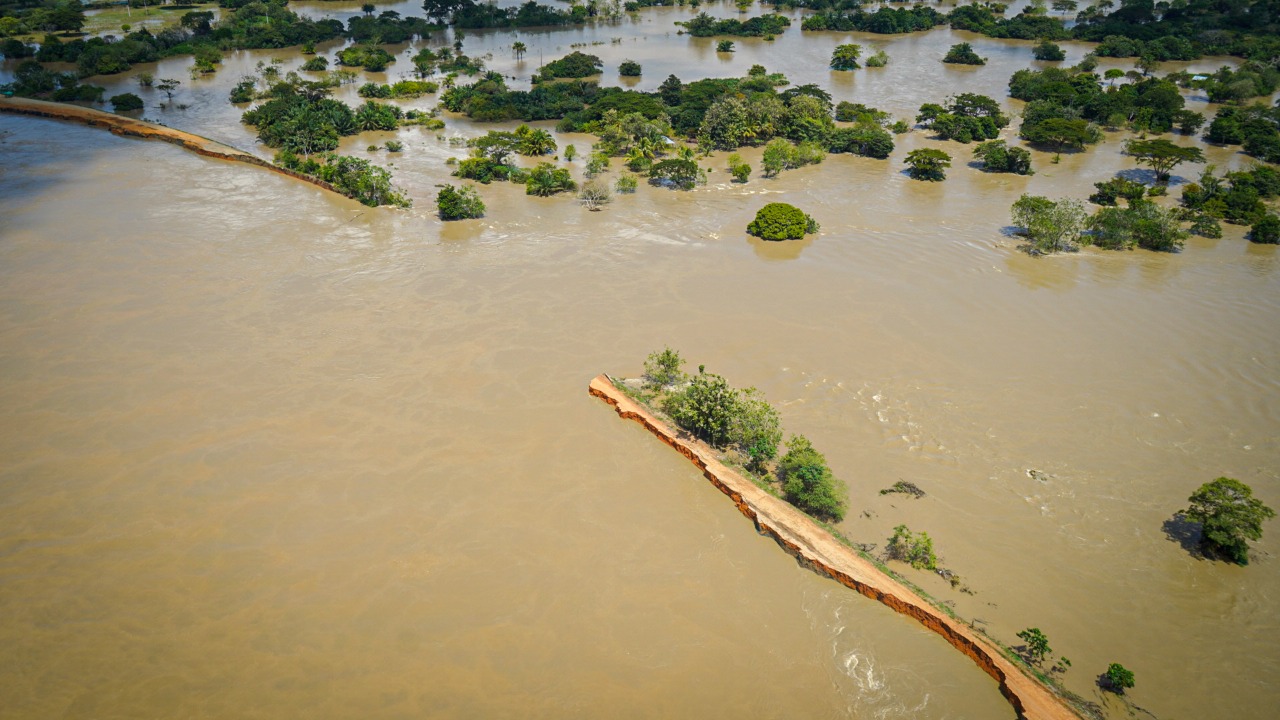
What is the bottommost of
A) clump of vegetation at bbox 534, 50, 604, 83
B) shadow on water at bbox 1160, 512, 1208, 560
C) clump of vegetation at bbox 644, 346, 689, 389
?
shadow on water at bbox 1160, 512, 1208, 560

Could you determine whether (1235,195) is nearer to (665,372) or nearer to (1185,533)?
(1185,533)

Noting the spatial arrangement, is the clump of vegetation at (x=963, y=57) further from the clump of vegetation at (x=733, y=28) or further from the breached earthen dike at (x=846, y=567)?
the breached earthen dike at (x=846, y=567)

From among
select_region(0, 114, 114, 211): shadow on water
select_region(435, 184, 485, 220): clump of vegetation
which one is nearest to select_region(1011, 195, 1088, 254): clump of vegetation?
select_region(435, 184, 485, 220): clump of vegetation

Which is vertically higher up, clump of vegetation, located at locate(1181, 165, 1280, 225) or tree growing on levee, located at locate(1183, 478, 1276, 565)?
clump of vegetation, located at locate(1181, 165, 1280, 225)

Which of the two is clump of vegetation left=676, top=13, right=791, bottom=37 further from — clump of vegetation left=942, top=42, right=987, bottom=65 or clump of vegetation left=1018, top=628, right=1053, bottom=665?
clump of vegetation left=1018, top=628, right=1053, bottom=665

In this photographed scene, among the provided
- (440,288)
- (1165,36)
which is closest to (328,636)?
(440,288)

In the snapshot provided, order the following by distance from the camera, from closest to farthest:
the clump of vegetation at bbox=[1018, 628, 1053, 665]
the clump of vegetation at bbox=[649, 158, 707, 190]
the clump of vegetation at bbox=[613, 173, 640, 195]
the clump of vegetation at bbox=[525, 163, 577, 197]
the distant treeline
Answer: the clump of vegetation at bbox=[1018, 628, 1053, 665] < the clump of vegetation at bbox=[525, 163, 577, 197] < the clump of vegetation at bbox=[613, 173, 640, 195] < the clump of vegetation at bbox=[649, 158, 707, 190] < the distant treeline

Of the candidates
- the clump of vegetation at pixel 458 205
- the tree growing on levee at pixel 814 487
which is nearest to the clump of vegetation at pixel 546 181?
the clump of vegetation at pixel 458 205
